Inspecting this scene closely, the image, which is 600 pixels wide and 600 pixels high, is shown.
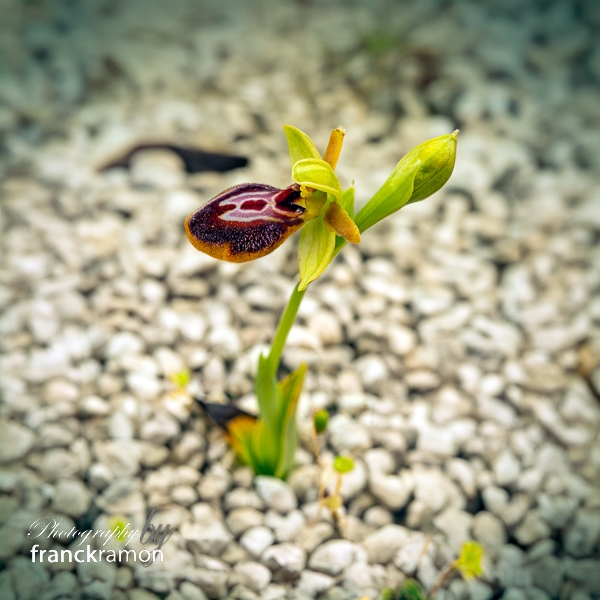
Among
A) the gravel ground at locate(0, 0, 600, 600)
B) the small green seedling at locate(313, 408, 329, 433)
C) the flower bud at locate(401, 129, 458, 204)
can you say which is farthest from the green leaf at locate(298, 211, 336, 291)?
the gravel ground at locate(0, 0, 600, 600)

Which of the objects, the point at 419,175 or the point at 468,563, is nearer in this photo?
the point at 419,175

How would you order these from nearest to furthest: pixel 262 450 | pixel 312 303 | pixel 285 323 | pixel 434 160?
pixel 434 160
pixel 285 323
pixel 262 450
pixel 312 303

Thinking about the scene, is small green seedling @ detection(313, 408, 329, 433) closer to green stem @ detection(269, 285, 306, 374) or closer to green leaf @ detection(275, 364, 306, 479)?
green leaf @ detection(275, 364, 306, 479)

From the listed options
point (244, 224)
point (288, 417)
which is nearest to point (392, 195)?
point (244, 224)

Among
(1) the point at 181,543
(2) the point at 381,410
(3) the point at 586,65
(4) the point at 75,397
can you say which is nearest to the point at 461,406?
(2) the point at 381,410

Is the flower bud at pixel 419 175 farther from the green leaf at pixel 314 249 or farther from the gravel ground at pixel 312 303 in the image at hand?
the gravel ground at pixel 312 303

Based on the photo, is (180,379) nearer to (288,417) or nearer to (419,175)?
(288,417)

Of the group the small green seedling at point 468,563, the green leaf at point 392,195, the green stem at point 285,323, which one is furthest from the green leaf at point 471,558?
the green leaf at point 392,195
